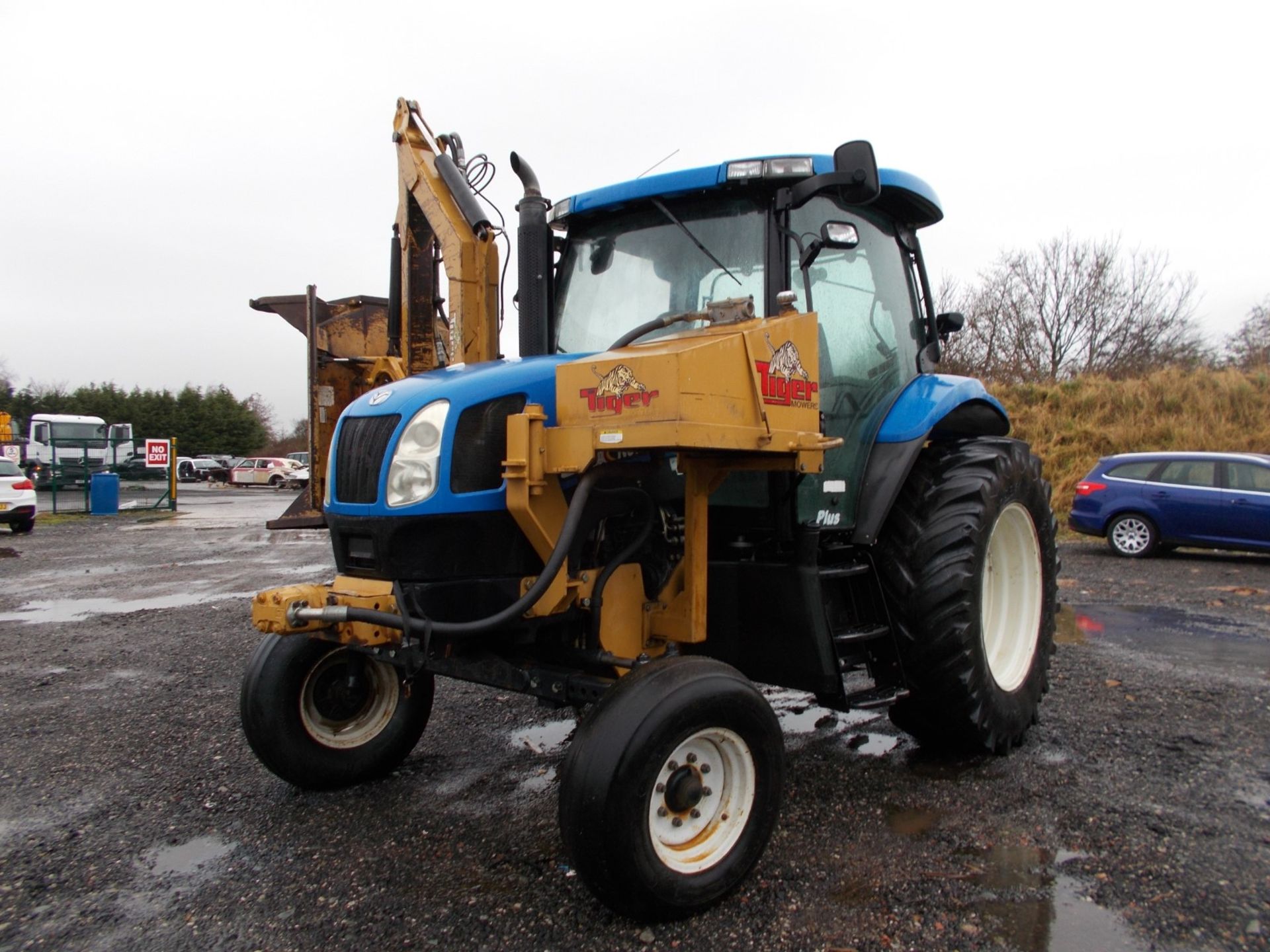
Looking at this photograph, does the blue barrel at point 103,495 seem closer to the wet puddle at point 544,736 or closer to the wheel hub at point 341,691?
the wet puddle at point 544,736

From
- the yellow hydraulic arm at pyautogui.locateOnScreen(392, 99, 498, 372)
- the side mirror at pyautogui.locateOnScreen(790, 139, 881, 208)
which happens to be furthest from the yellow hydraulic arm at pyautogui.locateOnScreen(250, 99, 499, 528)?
the side mirror at pyautogui.locateOnScreen(790, 139, 881, 208)

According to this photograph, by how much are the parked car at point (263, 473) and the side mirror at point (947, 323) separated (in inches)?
1540

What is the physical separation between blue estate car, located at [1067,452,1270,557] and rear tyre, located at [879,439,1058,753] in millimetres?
8653

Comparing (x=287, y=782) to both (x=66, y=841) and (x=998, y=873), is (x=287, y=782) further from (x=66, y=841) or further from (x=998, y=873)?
(x=998, y=873)

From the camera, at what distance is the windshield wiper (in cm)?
369

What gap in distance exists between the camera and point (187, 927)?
273cm

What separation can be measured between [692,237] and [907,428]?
3.98 ft

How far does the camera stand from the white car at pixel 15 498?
53.8 ft

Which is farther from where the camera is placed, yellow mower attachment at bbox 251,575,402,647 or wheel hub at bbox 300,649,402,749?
wheel hub at bbox 300,649,402,749

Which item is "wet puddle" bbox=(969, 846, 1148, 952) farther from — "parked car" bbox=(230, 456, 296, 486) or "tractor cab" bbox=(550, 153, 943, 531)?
"parked car" bbox=(230, 456, 296, 486)

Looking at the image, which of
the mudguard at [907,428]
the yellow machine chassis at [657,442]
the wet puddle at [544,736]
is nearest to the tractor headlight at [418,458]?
the yellow machine chassis at [657,442]

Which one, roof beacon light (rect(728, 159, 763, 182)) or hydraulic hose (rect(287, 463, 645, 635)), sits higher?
roof beacon light (rect(728, 159, 763, 182))

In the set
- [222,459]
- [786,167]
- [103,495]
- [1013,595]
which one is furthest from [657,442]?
[222,459]

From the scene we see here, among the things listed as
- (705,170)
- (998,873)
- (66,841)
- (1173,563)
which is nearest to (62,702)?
(66,841)
